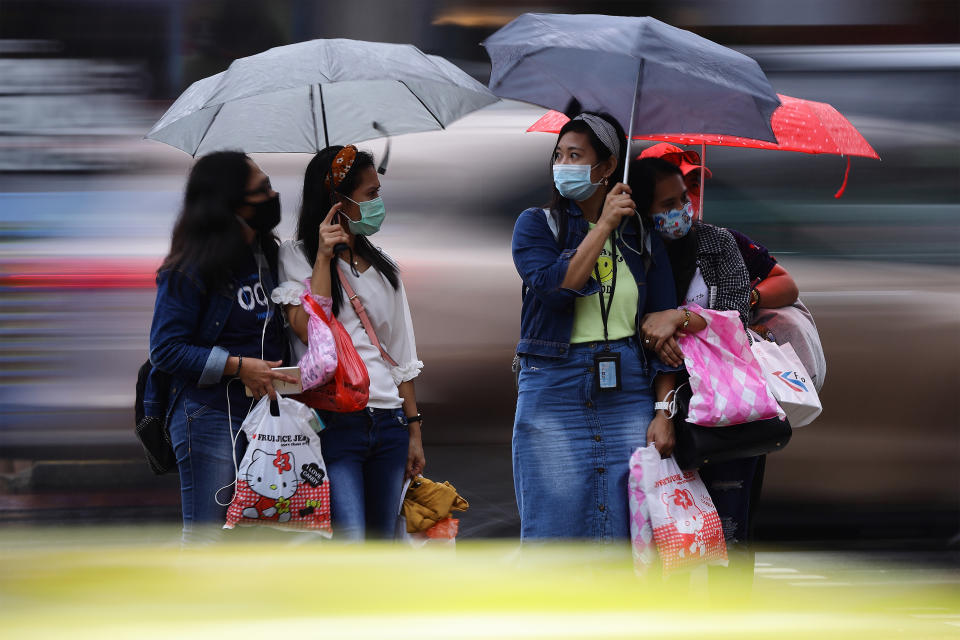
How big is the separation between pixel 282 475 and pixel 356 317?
55 cm

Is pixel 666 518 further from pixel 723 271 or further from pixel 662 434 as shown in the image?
pixel 723 271

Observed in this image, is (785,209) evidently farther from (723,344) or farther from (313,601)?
(313,601)

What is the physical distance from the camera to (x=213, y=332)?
345cm

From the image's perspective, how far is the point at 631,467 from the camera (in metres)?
3.41

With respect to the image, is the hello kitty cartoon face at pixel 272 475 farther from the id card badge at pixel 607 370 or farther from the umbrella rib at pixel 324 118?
the umbrella rib at pixel 324 118

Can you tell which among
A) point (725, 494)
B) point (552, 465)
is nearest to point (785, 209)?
point (725, 494)

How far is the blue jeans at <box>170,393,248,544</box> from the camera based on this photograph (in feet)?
11.2

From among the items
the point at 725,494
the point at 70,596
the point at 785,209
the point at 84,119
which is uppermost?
the point at 84,119

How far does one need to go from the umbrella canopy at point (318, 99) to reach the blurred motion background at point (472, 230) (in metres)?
2.21

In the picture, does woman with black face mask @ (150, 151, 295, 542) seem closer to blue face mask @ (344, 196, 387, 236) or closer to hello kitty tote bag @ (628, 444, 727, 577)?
blue face mask @ (344, 196, 387, 236)

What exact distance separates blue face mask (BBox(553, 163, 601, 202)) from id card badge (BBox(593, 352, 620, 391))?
0.48 m

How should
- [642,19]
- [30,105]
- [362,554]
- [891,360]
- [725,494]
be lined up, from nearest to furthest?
[362,554], [642,19], [725,494], [891,360], [30,105]

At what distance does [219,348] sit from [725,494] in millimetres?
1639

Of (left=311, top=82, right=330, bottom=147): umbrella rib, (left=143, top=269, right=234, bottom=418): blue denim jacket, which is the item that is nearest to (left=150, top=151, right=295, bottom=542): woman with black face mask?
(left=143, top=269, right=234, bottom=418): blue denim jacket
